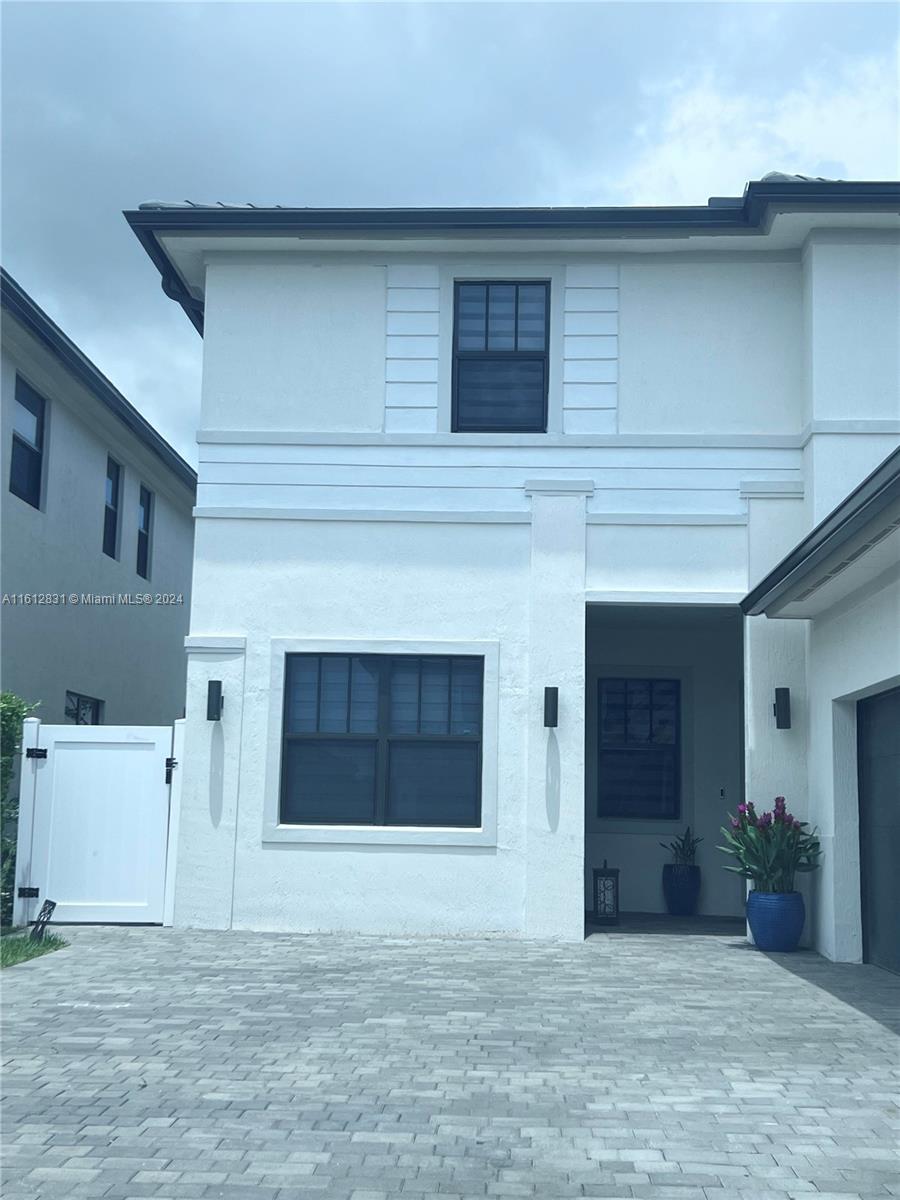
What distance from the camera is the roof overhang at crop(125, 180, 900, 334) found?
11.8m

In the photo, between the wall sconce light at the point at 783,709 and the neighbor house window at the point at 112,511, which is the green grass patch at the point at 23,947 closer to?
the wall sconce light at the point at 783,709

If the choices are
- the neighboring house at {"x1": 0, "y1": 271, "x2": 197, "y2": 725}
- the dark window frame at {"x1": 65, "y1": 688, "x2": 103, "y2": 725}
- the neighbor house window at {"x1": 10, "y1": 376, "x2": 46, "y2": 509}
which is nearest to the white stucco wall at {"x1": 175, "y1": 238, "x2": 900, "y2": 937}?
the neighboring house at {"x1": 0, "y1": 271, "x2": 197, "y2": 725}

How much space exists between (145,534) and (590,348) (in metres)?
9.93

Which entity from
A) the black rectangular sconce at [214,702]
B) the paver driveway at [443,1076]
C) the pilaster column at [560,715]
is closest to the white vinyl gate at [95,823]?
the black rectangular sconce at [214,702]

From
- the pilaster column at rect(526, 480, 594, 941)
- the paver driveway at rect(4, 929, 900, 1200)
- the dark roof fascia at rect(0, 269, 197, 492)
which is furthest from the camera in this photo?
the dark roof fascia at rect(0, 269, 197, 492)

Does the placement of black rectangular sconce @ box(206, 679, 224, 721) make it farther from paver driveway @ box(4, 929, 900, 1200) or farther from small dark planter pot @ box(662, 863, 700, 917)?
small dark planter pot @ box(662, 863, 700, 917)

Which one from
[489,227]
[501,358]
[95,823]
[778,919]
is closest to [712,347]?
[501,358]

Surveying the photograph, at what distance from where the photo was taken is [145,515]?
66.3 ft

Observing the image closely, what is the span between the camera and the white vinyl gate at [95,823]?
38.8ft

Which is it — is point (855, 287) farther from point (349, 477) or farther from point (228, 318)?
point (228, 318)

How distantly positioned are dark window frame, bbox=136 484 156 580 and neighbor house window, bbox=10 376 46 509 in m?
3.99

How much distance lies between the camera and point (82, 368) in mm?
15648

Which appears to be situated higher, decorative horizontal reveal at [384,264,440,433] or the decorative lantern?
decorative horizontal reveal at [384,264,440,433]

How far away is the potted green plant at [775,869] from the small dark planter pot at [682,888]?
2844 mm
